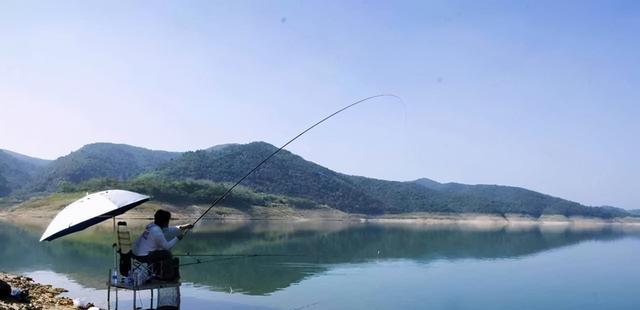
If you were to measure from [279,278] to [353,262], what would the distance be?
10244 mm

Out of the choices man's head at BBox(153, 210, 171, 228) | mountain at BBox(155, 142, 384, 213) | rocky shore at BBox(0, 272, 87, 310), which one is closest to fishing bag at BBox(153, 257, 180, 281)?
man's head at BBox(153, 210, 171, 228)

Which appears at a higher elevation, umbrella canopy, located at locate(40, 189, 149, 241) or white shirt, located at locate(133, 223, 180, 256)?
umbrella canopy, located at locate(40, 189, 149, 241)

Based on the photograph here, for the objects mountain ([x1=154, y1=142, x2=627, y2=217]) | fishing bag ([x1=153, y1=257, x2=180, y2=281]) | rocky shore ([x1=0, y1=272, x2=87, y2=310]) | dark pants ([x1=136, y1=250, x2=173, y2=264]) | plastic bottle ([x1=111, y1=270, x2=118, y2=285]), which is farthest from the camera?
mountain ([x1=154, y1=142, x2=627, y2=217])

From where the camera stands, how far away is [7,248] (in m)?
32.2

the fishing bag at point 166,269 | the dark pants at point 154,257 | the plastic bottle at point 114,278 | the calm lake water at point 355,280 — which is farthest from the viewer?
the calm lake water at point 355,280

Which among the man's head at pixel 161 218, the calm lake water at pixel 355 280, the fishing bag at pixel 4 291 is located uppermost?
the man's head at pixel 161 218

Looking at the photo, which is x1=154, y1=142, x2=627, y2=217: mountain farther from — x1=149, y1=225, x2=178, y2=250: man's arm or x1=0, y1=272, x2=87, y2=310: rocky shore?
x1=149, y1=225, x2=178, y2=250: man's arm

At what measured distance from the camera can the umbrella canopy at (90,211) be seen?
336 inches

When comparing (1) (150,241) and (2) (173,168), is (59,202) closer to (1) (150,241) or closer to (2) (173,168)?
(2) (173,168)

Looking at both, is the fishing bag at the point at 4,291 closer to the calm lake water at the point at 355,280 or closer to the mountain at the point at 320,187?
the calm lake water at the point at 355,280

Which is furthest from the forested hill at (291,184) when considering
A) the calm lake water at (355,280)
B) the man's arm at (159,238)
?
the man's arm at (159,238)

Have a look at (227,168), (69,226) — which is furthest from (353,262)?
(227,168)

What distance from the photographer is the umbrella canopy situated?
855cm

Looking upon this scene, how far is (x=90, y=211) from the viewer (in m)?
8.65
